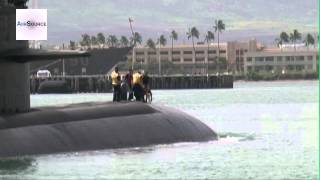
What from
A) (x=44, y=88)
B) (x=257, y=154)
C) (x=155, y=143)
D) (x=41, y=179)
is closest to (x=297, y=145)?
(x=257, y=154)

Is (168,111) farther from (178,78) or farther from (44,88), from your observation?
(178,78)

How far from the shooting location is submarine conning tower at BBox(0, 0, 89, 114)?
2494 cm

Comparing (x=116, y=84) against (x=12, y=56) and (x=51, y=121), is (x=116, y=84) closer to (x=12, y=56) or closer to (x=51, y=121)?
(x=51, y=121)

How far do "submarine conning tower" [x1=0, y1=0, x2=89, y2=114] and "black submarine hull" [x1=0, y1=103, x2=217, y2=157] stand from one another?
680 millimetres

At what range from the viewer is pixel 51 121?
25516mm

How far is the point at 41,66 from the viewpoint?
166m

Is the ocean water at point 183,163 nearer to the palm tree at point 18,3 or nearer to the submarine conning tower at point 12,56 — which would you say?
the submarine conning tower at point 12,56

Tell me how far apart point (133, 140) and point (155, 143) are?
0.86 metres

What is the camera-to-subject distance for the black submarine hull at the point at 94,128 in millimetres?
24156

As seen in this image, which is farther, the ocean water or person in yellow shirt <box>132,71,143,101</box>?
person in yellow shirt <box>132,71,143,101</box>

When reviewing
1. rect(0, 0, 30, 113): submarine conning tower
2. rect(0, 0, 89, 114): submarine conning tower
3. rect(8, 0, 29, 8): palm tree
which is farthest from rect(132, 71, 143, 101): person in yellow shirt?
rect(8, 0, 29, 8): palm tree
